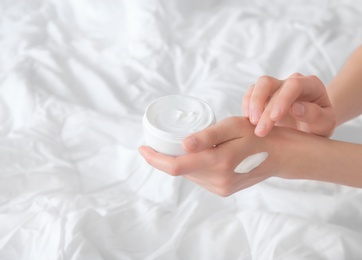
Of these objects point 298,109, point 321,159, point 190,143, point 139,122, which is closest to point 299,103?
point 298,109

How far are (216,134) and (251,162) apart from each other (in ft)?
0.30

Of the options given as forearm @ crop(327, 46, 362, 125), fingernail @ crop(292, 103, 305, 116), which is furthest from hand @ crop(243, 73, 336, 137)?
forearm @ crop(327, 46, 362, 125)

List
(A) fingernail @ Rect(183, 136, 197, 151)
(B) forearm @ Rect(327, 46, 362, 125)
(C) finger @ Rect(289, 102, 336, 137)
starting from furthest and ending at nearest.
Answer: (B) forearm @ Rect(327, 46, 362, 125)
(C) finger @ Rect(289, 102, 336, 137)
(A) fingernail @ Rect(183, 136, 197, 151)

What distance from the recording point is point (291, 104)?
0.83 meters

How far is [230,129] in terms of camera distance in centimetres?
83

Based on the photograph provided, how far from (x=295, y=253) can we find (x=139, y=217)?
0.29 metres

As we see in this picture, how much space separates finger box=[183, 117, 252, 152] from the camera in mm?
750

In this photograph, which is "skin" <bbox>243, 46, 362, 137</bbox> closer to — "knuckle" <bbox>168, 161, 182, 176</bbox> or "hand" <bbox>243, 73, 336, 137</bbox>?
"hand" <bbox>243, 73, 336, 137</bbox>

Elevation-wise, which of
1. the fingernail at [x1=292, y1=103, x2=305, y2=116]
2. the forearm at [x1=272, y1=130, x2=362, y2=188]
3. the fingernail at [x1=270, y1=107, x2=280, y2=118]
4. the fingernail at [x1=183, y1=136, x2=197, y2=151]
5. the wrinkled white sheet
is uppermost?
the fingernail at [x1=270, y1=107, x2=280, y2=118]

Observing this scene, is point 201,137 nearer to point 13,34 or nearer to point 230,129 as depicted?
point 230,129

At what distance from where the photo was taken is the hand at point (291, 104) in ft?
2.64

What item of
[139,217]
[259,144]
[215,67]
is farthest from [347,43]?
[139,217]

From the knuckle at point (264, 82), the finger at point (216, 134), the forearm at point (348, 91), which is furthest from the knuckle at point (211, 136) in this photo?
the forearm at point (348, 91)

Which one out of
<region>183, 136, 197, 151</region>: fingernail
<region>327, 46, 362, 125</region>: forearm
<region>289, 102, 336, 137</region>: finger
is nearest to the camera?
<region>183, 136, 197, 151</region>: fingernail
